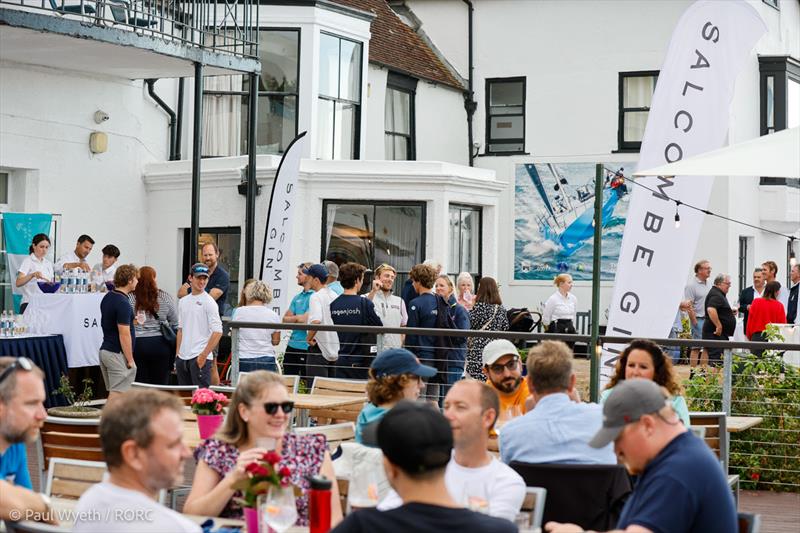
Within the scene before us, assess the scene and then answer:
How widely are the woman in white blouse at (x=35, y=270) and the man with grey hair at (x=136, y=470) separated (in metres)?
11.2

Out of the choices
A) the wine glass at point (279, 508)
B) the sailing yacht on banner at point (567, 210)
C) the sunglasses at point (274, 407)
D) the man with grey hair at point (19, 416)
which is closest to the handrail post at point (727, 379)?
the sunglasses at point (274, 407)

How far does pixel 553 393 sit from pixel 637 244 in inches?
153

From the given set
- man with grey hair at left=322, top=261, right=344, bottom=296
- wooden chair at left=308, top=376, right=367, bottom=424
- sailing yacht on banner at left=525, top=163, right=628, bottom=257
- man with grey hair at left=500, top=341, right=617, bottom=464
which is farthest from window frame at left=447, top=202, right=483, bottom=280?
man with grey hair at left=500, top=341, right=617, bottom=464

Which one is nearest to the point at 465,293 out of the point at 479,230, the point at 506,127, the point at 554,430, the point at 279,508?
the point at 479,230

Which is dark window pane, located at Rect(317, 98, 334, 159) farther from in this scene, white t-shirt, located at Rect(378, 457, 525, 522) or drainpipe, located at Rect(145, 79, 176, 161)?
white t-shirt, located at Rect(378, 457, 525, 522)

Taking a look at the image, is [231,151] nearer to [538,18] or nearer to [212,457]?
[538,18]

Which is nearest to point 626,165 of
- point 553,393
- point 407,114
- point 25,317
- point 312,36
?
point 407,114

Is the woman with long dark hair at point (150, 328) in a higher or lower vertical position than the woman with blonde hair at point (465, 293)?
lower

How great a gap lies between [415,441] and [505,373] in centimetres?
405

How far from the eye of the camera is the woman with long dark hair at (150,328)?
43.9 ft

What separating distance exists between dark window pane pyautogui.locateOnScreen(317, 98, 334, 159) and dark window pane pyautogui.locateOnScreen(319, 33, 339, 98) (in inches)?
8.4

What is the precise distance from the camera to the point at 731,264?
25.6m

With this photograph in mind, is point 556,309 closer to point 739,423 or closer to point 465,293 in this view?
point 465,293

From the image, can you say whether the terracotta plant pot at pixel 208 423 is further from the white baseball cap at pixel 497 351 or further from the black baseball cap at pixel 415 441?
the black baseball cap at pixel 415 441
